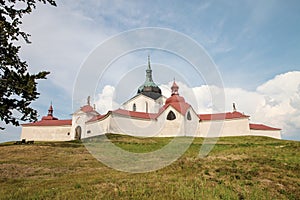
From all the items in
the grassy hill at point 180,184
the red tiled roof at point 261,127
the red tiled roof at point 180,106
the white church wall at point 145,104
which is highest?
the white church wall at point 145,104

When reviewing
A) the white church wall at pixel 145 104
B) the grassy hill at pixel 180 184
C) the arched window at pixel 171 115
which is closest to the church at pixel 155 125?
the arched window at pixel 171 115

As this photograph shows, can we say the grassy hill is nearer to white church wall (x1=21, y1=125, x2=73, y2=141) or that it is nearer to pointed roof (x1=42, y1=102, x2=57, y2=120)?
white church wall (x1=21, y1=125, x2=73, y2=141)

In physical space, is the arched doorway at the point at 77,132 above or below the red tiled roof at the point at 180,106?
below

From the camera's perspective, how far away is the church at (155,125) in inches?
1875

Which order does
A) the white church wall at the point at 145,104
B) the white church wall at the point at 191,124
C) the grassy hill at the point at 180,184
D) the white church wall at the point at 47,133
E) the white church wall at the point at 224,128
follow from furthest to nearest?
1. the white church wall at the point at 145,104
2. the white church wall at the point at 47,133
3. the white church wall at the point at 224,128
4. the white church wall at the point at 191,124
5. the grassy hill at the point at 180,184

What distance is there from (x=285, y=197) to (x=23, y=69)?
13593mm

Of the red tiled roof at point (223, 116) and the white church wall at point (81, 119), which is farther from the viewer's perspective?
the white church wall at point (81, 119)

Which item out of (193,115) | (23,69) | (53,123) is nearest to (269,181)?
(23,69)

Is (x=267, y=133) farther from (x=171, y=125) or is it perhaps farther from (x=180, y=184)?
(x=180, y=184)

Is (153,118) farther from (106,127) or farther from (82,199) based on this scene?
(82,199)

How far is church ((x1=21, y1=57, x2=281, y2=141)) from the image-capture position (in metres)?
47.6

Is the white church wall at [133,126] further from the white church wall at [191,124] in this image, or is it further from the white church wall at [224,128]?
the white church wall at [224,128]

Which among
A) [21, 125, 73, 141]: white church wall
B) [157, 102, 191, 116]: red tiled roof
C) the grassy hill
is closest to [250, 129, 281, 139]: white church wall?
[157, 102, 191, 116]: red tiled roof

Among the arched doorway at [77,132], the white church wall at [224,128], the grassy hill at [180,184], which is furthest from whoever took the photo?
the arched doorway at [77,132]
